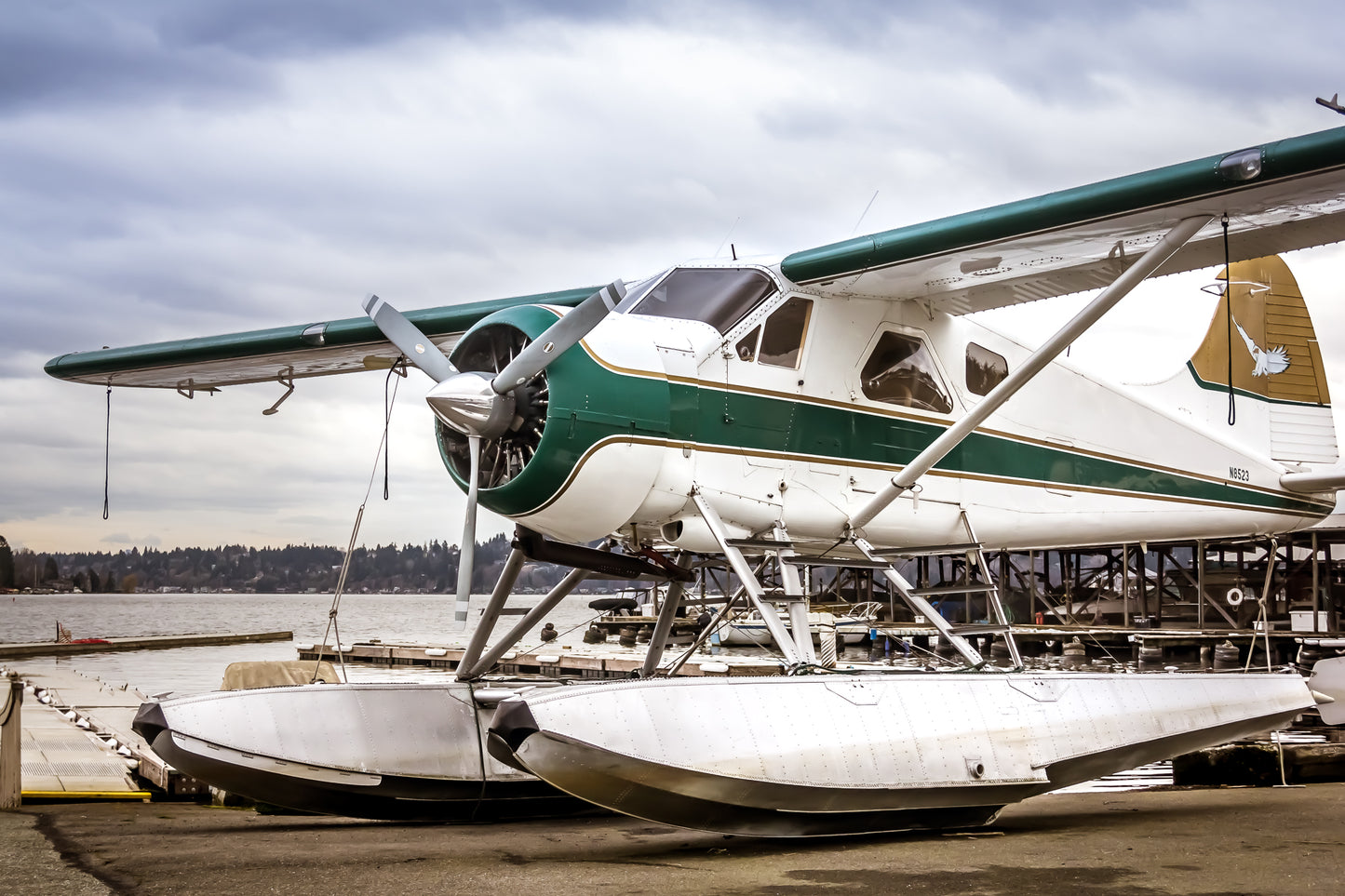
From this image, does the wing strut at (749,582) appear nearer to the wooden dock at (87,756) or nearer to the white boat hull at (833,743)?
the white boat hull at (833,743)

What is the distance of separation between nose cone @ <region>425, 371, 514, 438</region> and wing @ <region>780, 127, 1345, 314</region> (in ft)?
7.82

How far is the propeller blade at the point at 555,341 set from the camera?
22.4ft

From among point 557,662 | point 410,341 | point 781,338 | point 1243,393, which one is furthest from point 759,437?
point 557,662

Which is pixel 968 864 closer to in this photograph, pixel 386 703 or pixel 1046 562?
pixel 386 703

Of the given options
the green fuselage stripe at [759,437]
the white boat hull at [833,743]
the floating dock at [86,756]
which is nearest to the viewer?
the white boat hull at [833,743]

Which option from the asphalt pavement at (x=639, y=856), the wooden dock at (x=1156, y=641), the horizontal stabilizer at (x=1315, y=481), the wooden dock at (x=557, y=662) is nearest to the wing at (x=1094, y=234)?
the horizontal stabilizer at (x=1315, y=481)

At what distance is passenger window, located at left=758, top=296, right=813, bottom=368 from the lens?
8031 millimetres

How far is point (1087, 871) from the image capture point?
19.7ft

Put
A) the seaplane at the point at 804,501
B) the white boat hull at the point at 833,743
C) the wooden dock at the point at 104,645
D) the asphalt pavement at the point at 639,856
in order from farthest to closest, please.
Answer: the wooden dock at the point at 104,645 → the seaplane at the point at 804,501 → the white boat hull at the point at 833,743 → the asphalt pavement at the point at 639,856

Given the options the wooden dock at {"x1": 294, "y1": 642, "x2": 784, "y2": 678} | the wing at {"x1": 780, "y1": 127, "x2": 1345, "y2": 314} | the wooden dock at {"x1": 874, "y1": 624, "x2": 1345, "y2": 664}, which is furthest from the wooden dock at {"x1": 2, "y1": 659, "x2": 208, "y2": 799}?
the wooden dock at {"x1": 874, "y1": 624, "x2": 1345, "y2": 664}

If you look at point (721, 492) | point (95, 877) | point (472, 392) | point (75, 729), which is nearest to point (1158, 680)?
point (721, 492)

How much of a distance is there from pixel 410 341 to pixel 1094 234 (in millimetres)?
4600

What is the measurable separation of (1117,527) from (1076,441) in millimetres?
907

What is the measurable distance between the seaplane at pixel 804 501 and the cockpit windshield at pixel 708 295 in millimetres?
21
